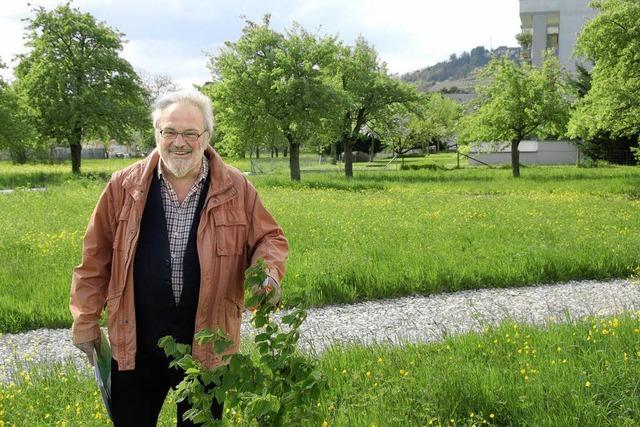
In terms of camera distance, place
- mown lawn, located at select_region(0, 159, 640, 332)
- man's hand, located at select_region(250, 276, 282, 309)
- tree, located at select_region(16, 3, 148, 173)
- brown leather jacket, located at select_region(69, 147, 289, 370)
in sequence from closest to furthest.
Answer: man's hand, located at select_region(250, 276, 282, 309) → brown leather jacket, located at select_region(69, 147, 289, 370) → mown lawn, located at select_region(0, 159, 640, 332) → tree, located at select_region(16, 3, 148, 173)

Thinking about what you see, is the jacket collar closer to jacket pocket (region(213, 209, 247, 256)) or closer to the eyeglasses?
jacket pocket (region(213, 209, 247, 256))

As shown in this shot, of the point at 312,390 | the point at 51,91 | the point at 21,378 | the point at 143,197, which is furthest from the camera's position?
the point at 51,91

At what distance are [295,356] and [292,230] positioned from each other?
1082cm

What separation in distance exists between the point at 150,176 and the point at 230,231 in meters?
0.57

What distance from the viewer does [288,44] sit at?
3247cm

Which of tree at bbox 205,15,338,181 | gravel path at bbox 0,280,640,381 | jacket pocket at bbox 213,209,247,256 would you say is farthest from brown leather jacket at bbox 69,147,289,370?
tree at bbox 205,15,338,181

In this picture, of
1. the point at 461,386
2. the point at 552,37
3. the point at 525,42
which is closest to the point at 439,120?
the point at 525,42

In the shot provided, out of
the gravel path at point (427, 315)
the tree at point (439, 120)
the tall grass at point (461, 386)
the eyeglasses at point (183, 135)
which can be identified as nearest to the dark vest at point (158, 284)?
the eyeglasses at point (183, 135)

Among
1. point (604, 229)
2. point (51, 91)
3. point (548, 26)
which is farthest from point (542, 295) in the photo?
point (548, 26)

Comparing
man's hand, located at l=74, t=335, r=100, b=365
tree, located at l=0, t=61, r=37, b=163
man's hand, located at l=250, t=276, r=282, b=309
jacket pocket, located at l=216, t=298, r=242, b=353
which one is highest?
tree, located at l=0, t=61, r=37, b=163

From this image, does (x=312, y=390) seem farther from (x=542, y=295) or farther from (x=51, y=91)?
(x=51, y=91)

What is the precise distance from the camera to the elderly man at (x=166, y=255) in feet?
10.4

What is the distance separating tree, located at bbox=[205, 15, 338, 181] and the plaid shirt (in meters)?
27.6

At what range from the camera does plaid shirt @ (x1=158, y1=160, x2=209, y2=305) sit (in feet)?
10.4
